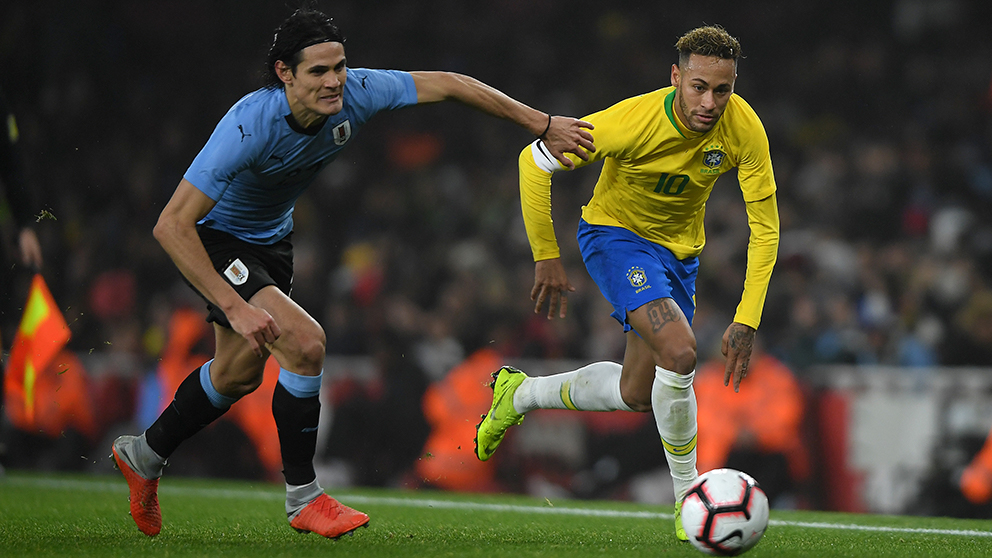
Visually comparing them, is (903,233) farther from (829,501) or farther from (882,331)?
(829,501)

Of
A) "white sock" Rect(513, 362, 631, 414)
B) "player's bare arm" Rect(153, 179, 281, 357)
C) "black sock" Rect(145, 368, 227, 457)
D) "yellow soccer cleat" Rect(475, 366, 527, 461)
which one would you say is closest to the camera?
"player's bare arm" Rect(153, 179, 281, 357)

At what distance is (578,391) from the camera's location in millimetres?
5152

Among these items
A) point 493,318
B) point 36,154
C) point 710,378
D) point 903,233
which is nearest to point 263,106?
point 710,378

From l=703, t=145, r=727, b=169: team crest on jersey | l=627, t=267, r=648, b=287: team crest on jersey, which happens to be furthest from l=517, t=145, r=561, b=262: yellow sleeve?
l=703, t=145, r=727, b=169: team crest on jersey

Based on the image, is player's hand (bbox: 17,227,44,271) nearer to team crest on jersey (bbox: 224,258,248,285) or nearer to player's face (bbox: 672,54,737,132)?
team crest on jersey (bbox: 224,258,248,285)

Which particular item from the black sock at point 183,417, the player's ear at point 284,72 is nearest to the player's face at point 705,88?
the player's ear at point 284,72

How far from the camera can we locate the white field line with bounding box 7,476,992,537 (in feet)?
17.0

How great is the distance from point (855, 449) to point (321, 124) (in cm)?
444

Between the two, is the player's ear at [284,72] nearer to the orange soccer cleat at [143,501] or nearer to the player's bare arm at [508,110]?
the player's bare arm at [508,110]

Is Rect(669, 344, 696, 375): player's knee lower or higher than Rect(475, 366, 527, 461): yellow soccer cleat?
higher

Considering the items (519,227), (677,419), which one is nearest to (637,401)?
(677,419)

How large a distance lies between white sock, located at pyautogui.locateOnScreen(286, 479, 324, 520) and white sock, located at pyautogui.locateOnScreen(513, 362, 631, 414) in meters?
1.43

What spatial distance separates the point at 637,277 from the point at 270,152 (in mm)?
1631

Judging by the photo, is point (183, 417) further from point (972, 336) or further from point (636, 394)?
point (972, 336)
